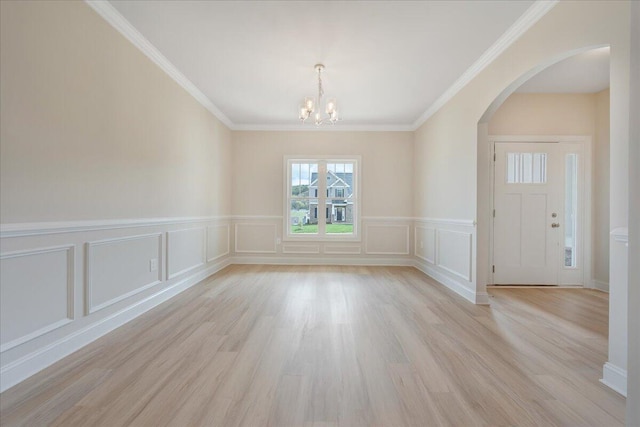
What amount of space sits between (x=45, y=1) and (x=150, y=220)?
6.09 ft

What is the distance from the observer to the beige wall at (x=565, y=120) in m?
4.07

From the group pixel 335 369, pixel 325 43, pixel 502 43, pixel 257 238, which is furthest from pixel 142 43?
pixel 257 238

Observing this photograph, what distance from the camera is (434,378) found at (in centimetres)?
183

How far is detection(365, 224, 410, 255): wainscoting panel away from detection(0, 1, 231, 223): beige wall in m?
3.52

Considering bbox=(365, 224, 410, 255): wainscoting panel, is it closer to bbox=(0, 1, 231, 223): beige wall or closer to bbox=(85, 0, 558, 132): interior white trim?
bbox=(85, 0, 558, 132): interior white trim

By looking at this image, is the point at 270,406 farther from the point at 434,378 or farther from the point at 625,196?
the point at 625,196

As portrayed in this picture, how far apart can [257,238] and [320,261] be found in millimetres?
1315

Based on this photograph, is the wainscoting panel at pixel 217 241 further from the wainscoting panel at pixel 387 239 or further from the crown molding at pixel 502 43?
the crown molding at pixel 502 43

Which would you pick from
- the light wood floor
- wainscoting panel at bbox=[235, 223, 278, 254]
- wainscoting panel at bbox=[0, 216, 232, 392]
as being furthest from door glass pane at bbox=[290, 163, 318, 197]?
the light wood floor

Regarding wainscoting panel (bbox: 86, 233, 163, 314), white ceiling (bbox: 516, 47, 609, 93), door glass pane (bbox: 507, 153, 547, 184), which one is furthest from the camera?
door glass pane (bbox: 507, 153, 547, 184)

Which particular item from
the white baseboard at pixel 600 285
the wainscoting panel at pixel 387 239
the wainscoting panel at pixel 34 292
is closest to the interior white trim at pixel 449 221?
the wainscoting panel at pixel 387 239

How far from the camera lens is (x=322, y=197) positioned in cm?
595

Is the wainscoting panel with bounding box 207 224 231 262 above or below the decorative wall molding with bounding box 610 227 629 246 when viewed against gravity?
below

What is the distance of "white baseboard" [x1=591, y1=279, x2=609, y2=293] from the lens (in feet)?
12.9
